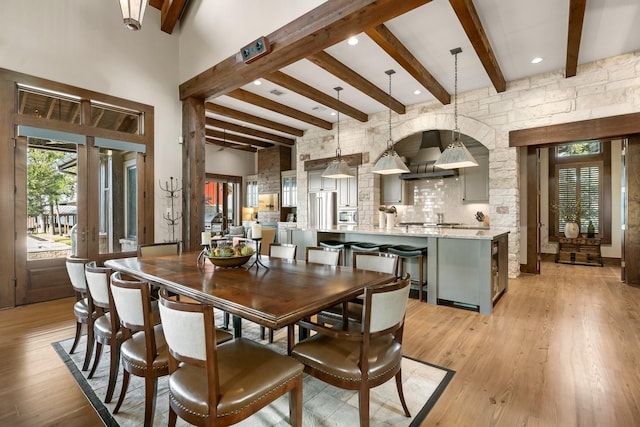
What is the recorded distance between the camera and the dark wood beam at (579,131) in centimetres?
426

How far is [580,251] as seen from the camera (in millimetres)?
6520

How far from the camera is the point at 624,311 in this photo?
11.3ft

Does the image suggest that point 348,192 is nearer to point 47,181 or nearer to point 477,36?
point 477,36

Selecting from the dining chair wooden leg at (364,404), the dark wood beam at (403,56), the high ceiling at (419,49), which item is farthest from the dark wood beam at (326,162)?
the dining chair wooden leg at (364,404)

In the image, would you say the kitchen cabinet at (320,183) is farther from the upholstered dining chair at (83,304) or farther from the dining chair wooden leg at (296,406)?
the dining chair wooden leg at (296,406)

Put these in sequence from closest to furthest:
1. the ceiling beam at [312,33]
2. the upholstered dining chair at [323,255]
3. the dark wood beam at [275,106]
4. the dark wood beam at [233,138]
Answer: the ceiling beam at [312,33]
the upholstered dining chair at [323,255]
the dark wood beam at [275,106]
the dark wood beam at [233,138]

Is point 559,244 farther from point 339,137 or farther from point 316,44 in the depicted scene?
point 316,44

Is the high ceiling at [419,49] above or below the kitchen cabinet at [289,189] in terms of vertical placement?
above

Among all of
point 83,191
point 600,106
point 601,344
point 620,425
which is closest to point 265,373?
point 620,425

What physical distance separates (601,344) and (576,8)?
10.6 feet

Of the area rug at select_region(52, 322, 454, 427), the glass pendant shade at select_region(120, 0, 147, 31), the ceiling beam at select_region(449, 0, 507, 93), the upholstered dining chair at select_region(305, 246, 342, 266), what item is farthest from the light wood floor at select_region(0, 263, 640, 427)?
the ceiling beam at select_region(449, 0, 507, 93)

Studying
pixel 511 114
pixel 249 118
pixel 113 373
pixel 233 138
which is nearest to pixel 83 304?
pixel 113 373

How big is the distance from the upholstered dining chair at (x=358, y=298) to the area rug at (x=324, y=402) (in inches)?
18.5

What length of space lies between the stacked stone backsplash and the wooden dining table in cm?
629
